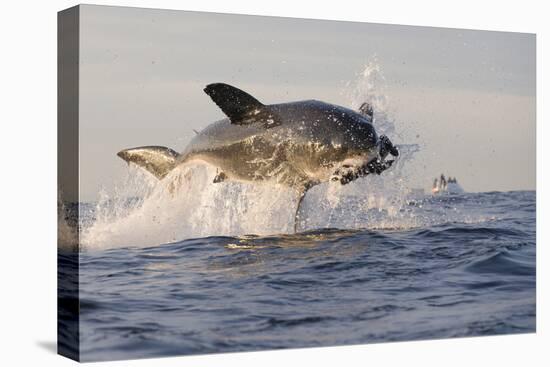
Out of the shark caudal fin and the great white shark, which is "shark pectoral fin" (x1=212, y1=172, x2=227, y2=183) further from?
the shark caudal fin

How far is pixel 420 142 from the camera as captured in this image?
13.7 m

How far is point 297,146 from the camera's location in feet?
44.1

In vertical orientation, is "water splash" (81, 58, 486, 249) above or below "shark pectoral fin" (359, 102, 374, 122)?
below

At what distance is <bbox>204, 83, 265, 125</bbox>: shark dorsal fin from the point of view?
12.4 m

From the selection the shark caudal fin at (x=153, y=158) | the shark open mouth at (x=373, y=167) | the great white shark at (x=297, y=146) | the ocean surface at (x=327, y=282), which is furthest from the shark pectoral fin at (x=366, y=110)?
the shark caudal fin at (x=153, y=158)

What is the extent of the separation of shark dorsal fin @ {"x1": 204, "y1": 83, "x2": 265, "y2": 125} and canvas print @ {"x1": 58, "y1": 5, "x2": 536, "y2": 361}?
2 centimetres

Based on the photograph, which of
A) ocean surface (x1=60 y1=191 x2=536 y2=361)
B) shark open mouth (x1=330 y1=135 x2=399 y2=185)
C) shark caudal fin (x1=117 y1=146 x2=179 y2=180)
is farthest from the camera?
shark open mouth (x1=330 y1=135 x2=399 y2=185)

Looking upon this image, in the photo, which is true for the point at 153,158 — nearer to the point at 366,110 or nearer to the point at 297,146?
the point at 297,146

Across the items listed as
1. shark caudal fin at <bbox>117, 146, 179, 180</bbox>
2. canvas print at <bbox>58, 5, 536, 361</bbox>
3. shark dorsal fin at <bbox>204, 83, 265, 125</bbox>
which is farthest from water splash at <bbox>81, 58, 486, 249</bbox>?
shark dorsal fin at <bbox>204, 83, 265, 125</bbox>

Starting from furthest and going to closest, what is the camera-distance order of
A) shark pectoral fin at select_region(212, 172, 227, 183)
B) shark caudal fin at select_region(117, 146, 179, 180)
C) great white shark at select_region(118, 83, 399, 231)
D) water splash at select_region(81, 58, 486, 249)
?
shark pectoral fin at select_region(212, 172, 227, 183) → great white shark at select_region(118, 83, 399, 231) → water splash at select_region(81, 58, 486, 249) → shark caudal fin at select_region(117, 146, 179, 180)

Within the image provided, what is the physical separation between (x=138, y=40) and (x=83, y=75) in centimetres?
84

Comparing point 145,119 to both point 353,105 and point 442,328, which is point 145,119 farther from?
point 442,328

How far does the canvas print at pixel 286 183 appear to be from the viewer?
1170 cm

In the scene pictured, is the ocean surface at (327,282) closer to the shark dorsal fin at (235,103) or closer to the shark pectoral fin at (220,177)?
the shark pectoral fin at (220,177)
